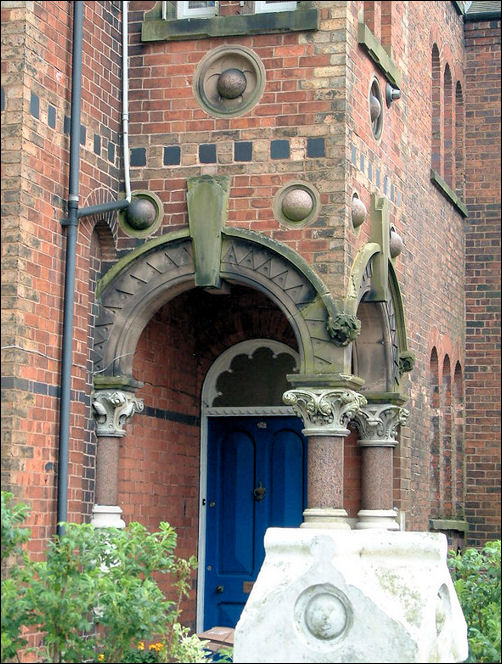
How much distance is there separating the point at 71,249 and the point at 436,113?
29.8ft

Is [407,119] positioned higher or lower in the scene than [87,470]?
higher

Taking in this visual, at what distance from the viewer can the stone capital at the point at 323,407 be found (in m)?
12.0

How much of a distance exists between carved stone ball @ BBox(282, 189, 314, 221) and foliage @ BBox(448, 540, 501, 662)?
3287 mm

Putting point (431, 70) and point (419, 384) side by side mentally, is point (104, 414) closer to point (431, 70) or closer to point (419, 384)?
point (419, 384)

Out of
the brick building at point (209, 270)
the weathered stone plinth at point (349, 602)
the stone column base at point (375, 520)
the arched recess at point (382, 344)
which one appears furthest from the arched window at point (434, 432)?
the weathered stone plinth at point (349, 602)

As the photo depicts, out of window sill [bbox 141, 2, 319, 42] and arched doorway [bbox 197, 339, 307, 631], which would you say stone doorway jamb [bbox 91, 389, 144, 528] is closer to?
arched doorway [bbox 197, 339, 307, 631]

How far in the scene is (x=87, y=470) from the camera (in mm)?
12125

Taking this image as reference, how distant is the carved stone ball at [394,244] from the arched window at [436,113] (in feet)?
16.2

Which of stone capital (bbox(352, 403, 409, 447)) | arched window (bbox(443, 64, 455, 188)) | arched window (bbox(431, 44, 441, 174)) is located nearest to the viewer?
stone capital (bbox(352, 403, 409, 447))

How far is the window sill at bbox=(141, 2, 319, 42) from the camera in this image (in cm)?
1250

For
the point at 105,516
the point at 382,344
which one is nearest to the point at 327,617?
the point at 105,516

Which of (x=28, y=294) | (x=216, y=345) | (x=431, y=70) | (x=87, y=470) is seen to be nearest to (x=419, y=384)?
(x=216, y=345)

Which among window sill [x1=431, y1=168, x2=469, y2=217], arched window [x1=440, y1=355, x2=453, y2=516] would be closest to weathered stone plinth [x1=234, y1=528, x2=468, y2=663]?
window sill [x1=431, y1=168, x2=469, y2=217]

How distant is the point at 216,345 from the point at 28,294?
14.2 feet
